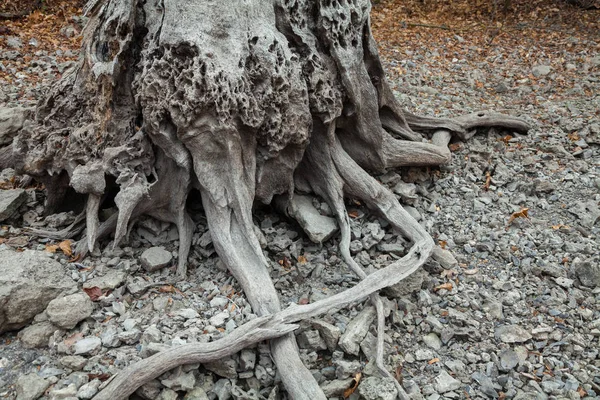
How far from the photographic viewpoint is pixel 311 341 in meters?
3.62

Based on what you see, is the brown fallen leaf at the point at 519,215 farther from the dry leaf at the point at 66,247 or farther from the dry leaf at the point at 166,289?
the dry leaf at the point at 66,247

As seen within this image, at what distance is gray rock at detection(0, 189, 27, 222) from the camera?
4551mm

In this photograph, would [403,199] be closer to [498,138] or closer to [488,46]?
[498,138]

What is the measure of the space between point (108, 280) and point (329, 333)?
169cm

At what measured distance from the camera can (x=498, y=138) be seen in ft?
20.2

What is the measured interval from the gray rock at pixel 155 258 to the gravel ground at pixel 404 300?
1 centimetres

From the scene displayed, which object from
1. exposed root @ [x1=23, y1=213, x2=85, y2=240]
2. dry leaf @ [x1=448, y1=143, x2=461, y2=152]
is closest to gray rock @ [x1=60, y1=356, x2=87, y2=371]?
exposed root @ [x1=23, y1=213, x2=85, y2=240]

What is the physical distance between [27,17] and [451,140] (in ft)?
23.4

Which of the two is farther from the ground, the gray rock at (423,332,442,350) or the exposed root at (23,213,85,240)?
the gray rock at (423,332,442,350)

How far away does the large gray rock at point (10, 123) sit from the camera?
18.0ft

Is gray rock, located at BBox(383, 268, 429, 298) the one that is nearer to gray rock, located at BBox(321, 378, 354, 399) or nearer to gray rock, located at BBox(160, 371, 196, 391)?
gray rock, located at BBox(321, 378, 354, 399)

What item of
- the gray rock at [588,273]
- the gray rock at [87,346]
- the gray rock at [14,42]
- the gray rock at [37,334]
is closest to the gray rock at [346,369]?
the gray rock at [87,346]

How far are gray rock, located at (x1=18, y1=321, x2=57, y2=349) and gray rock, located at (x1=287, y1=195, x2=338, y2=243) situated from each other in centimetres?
201

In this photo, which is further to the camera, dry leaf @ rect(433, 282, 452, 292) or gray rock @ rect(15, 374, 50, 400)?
dry leaf @ rect(433, 282, 452, 292)
